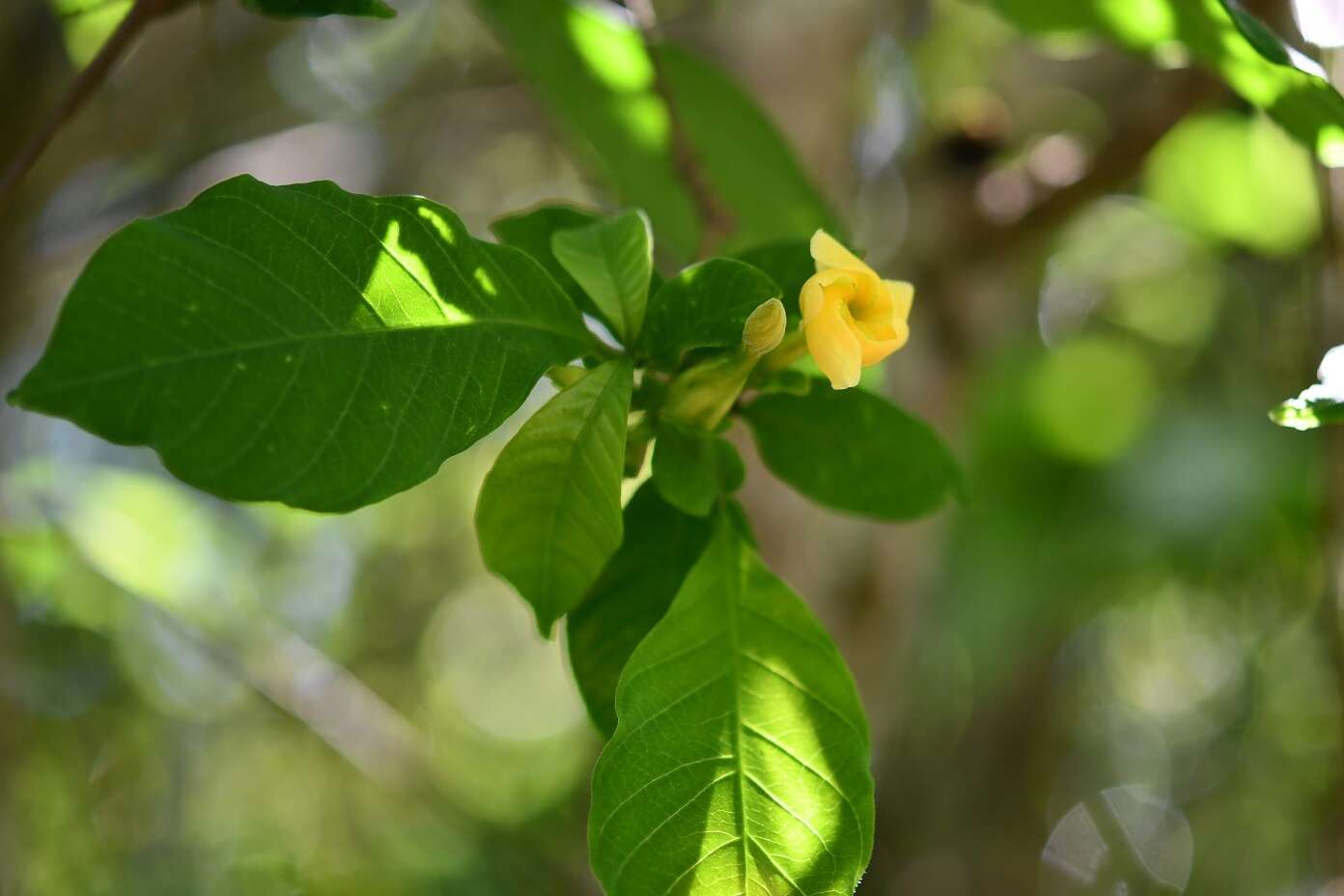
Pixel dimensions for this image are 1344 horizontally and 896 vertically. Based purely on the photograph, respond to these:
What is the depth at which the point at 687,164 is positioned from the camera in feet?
3.66

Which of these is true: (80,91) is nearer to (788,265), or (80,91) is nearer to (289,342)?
(289,342)

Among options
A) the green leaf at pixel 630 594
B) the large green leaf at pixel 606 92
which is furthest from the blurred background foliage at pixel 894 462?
the green leaf at pixel 630 594

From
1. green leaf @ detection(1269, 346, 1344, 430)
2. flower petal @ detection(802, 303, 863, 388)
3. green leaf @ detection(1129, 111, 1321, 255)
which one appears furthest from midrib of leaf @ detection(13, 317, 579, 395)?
green leaf @ detection(1129, 111, 1321, 255)

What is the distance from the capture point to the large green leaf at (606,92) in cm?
110

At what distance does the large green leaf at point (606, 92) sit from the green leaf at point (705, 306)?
496mm

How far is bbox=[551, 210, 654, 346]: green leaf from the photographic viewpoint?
0.65m

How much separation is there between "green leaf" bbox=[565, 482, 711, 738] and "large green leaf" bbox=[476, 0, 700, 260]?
483 mm

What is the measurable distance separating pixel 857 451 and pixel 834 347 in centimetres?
A: 16

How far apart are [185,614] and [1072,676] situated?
2.52 m

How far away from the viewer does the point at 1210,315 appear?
3.10m

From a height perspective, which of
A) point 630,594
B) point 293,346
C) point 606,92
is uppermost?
Result: point 293,346

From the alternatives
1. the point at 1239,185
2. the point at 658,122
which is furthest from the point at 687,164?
the point at 1239,185

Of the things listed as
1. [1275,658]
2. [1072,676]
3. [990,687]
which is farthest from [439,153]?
[1275,658]

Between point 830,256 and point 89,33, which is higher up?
point 830,256
